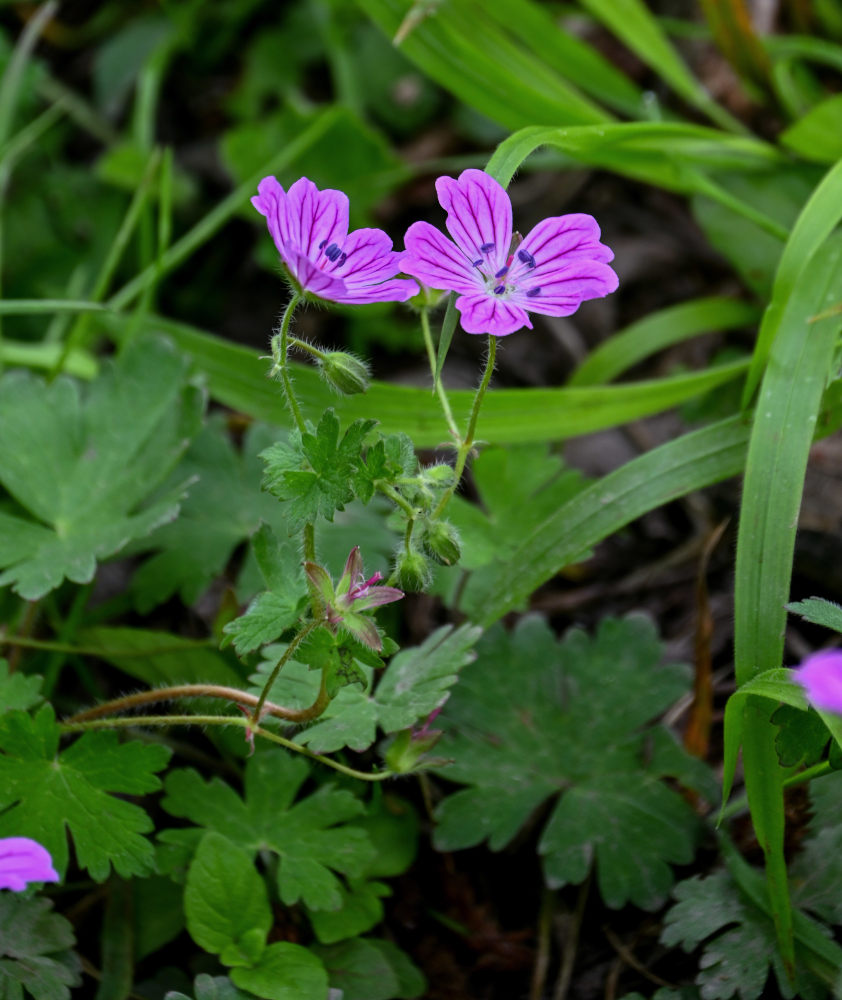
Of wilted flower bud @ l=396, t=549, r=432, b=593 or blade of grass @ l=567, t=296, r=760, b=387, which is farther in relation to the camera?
blade of grass @ l=567, t=296, r=760, b=387

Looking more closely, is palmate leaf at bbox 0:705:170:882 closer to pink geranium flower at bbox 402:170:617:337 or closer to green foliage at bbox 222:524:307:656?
green foliage at bbox 222:524:307:656

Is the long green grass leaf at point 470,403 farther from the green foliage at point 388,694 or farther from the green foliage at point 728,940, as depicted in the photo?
the green foliage at point 728,940

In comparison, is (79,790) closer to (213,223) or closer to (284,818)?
(284,818)

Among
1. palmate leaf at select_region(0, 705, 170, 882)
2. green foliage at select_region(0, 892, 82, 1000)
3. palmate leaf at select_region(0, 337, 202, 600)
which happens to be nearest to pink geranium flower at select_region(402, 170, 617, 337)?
palmate leaf at select_region(0, 337, 202, 600)

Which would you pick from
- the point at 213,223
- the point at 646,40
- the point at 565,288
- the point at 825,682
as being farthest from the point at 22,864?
the point at 646,40

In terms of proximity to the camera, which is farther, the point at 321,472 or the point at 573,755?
the point at 573,755

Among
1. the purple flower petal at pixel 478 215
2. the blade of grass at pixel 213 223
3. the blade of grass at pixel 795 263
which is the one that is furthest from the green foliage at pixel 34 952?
the blade of grass at pixel 795 263

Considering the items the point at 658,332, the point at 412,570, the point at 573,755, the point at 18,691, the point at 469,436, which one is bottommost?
the point at 573,755
